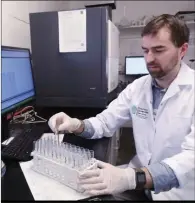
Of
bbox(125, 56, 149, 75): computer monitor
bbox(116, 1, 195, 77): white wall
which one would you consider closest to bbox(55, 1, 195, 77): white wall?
bbox(116, 1, 195, 77): white wall

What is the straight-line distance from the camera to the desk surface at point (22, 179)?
58cm

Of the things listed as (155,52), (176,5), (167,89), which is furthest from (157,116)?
(176,5)

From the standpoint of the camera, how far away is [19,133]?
→ 1.05 meters

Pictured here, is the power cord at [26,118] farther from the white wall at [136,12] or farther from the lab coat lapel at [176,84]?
the white wall at [136,12]

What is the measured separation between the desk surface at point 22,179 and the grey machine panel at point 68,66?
1.47ft

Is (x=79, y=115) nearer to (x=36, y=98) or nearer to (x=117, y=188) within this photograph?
(x=36, y=98)

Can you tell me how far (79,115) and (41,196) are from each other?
82cm

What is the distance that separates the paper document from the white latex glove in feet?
1.81

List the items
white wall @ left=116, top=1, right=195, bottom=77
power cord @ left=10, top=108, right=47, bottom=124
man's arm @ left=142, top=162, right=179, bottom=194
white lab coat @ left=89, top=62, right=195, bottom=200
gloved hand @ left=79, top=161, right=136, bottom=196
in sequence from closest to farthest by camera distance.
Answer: gloved hand @ left=79, top=161, right=136, bottom=196 < man's arm @ left=142, top=162, right=179, bottom=194 < white lab coat @ left=89, top=62, right=195, bottom=200 < power cord @ left=10, top=108, right=47, bottom=124 < white wall @ left=116, top=1, right=195, bottom=77

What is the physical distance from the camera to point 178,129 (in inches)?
35.7

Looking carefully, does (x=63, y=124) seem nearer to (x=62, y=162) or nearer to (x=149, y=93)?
(x=62, y=162)

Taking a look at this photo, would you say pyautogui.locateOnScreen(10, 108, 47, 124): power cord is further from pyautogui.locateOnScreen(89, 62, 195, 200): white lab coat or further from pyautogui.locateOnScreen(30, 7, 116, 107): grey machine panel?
pyautogui.locateOnScreen(89, 62, 195, 200): white lab coat


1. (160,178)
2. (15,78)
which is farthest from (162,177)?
(15,78)

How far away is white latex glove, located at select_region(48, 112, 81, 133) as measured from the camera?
941 mm
